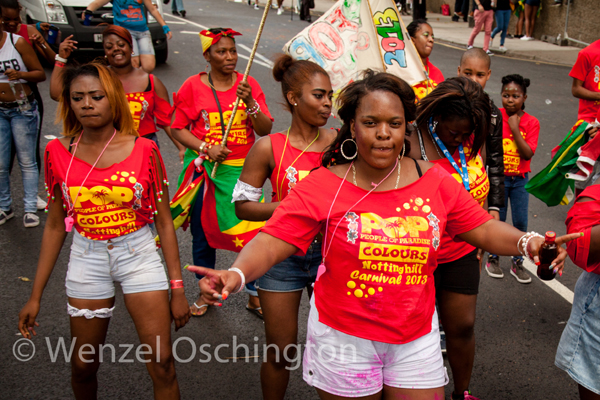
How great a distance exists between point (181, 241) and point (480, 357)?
3197mm

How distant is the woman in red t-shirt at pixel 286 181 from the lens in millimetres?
3154

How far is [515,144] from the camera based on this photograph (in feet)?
16.3

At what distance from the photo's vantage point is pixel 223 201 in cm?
438

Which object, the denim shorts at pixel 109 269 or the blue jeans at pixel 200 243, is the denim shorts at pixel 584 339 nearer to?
the denim shorts at pixel 109 269

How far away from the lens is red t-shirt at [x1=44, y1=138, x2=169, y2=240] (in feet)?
9.93

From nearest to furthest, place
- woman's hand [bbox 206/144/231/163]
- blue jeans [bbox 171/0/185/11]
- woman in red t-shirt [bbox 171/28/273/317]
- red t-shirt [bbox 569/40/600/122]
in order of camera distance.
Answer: woman's hand [bbox 206/144/231/163] < woman in red t-shirt [bbox 171/28/273/317] < red t-shirt [bbox 569/40/600/122] < blue jeans [bbox 171/0/185/11]

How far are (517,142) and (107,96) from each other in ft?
11.4

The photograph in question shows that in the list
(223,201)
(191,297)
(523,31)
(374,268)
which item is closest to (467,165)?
(374,268)

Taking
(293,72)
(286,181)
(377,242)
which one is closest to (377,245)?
(377,242)

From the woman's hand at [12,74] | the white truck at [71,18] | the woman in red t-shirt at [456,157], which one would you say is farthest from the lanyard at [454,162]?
the white truck at [71,18]

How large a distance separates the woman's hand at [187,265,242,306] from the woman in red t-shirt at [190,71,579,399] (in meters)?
0.23

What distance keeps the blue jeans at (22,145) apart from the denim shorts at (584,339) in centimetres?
525

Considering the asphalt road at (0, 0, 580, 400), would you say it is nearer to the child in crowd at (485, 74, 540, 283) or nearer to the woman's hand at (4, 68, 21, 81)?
the child in crowd at (485, 74, 540, 283)

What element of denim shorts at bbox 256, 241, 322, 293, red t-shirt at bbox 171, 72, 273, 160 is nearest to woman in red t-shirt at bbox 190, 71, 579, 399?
denim shorts at bbox 256, 241, 322, 293
